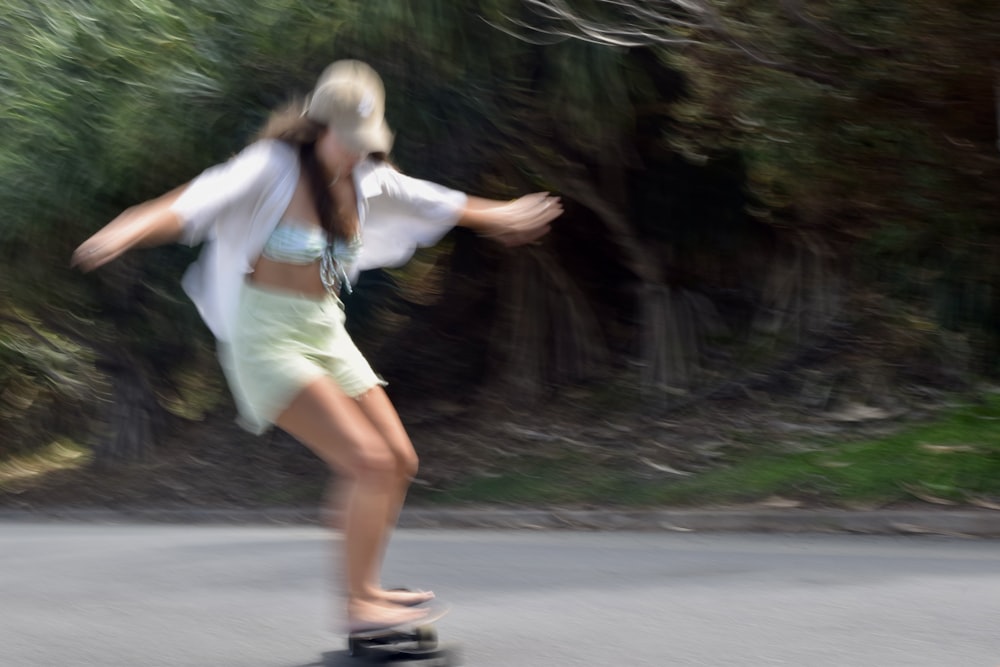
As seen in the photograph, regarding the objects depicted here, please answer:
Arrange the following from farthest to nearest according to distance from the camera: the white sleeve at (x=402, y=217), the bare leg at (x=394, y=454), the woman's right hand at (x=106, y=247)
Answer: the white sleeve at (x=402, y=217)
the bare leg at (x=394, y=454)
the woman's right hand at (x=106, y=247)

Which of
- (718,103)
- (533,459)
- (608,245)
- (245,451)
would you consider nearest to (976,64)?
(718,103)

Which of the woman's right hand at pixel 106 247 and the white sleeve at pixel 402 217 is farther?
the white sleeve at pixel 402 217

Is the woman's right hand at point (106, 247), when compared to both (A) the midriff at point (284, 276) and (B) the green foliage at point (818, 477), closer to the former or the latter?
(A) the midriff at point (284, 276)

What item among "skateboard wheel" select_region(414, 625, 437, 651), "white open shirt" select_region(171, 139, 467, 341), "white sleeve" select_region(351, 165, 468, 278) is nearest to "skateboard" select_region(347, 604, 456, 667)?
"skateboard wheel" select_region(414, 625, 437, 651)

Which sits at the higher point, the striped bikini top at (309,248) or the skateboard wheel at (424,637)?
the striped bikini top at (309,248)

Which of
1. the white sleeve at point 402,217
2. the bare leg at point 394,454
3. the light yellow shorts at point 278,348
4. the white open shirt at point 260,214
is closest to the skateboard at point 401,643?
the bare leg at point 394,454

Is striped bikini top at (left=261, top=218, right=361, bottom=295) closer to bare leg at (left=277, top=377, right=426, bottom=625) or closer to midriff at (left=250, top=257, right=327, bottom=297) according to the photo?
midriff at (left=250, top=257, right=327, bottom=297)

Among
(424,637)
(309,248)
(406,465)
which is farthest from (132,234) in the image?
(424,637)

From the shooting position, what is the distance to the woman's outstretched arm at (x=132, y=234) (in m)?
4.05

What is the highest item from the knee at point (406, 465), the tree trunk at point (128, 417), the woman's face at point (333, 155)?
the tree trunk at point (128, 417)

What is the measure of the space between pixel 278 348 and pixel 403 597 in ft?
3.05

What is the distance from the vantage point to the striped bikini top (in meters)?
4.56

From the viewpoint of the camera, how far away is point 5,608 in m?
6.57

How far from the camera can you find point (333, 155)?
15.1 ft
